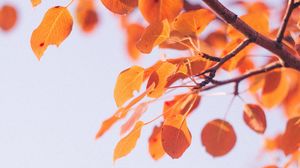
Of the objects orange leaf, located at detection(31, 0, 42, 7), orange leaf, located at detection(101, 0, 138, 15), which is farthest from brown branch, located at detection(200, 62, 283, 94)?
orange leaf, located at detection(31, 0, 42, 7)

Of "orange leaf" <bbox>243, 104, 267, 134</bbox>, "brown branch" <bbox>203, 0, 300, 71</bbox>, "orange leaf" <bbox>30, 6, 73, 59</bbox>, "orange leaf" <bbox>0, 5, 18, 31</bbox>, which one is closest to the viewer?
"brown branch" <bbox>203, 0, 300, 71</bbox>

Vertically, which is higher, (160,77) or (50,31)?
(50,31)

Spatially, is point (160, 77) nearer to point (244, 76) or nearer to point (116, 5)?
point (116, 5)

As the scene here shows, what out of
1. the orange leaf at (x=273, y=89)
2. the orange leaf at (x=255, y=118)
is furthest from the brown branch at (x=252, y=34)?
the orange leaf at (x=273, y=89)

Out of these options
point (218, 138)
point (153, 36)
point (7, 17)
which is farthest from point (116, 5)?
point (7, 17)

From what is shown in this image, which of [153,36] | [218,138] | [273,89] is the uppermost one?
[153,36]

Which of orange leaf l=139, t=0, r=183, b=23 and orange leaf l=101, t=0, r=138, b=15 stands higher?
orange leaf l=101, t=0, r=138, b=15

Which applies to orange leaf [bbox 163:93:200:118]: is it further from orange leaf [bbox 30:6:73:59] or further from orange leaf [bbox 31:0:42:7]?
orange leaf [bbox 31:0:42:7]
